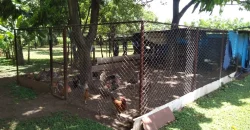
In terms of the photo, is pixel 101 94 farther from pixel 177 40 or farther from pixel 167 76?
pixel 177 40

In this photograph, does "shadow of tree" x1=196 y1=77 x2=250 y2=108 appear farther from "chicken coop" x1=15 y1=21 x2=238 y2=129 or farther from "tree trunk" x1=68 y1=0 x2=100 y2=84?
"tree trunk" x1=68 y1=0 x2=100 y2=84

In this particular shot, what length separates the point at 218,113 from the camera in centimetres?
516

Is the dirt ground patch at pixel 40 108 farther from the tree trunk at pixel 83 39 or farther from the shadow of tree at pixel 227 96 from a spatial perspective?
the shadow of tree at pixel 227 96

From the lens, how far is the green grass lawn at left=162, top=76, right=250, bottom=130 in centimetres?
441

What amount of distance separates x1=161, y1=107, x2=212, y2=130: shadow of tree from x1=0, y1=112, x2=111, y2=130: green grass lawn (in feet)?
4.73

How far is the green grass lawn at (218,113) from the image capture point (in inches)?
174

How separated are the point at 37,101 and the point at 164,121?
3.35m

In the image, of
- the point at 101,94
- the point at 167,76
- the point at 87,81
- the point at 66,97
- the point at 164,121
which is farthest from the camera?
the point at 167,76

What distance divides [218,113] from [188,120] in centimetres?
102

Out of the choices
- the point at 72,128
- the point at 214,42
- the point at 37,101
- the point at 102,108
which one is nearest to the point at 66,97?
the point at 37,101

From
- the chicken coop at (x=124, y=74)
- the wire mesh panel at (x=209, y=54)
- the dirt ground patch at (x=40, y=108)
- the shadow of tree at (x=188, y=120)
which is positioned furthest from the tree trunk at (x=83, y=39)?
the wire mesh panel at (x=209, y=54)

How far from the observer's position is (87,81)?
21.5 feet

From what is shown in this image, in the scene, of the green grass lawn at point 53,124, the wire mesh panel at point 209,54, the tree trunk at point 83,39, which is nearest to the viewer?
the green grass lawn at point 53,124

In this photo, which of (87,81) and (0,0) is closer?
(0,0)
